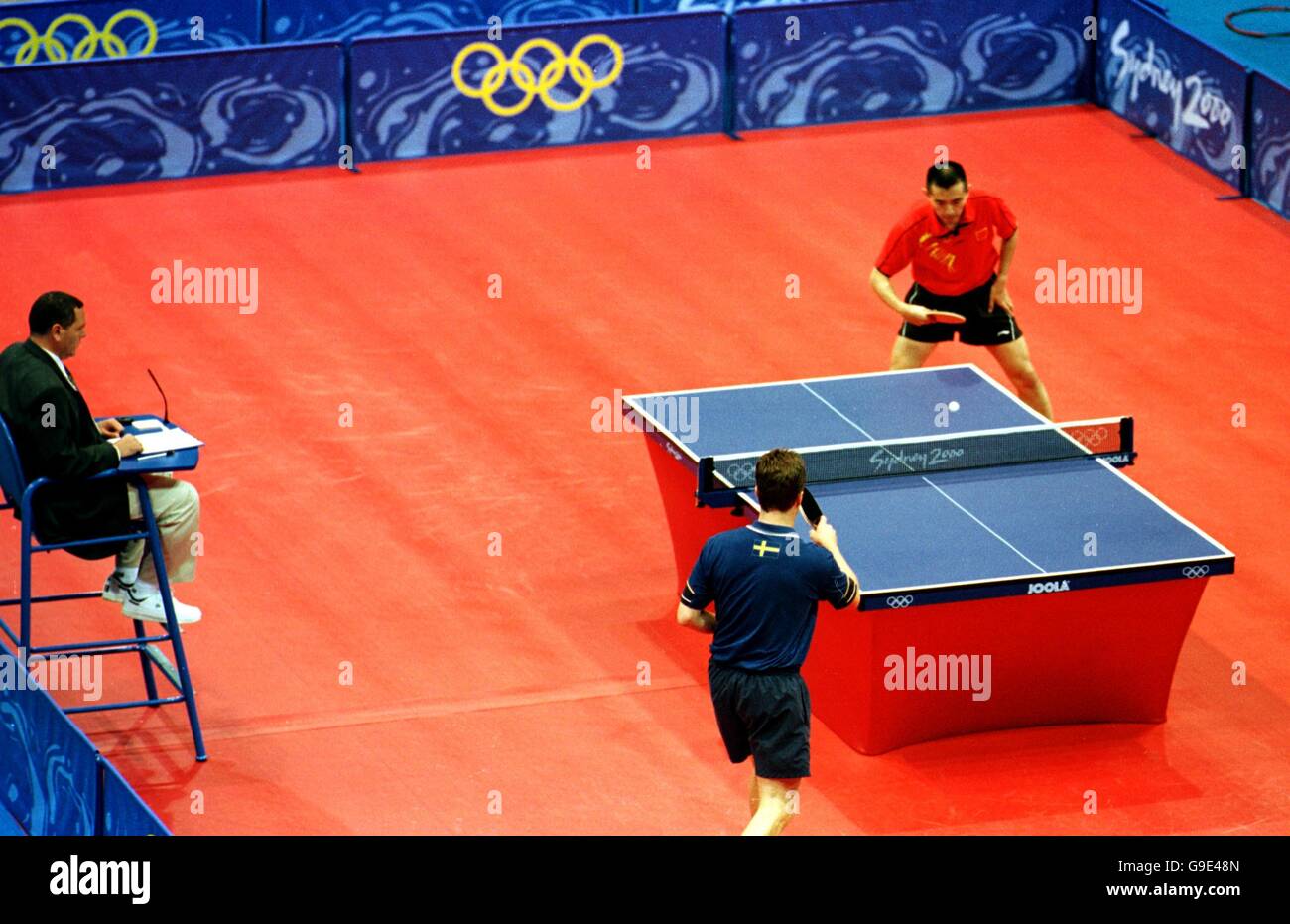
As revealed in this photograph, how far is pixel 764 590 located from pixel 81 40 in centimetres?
1152

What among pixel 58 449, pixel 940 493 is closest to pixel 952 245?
pixel 940 493

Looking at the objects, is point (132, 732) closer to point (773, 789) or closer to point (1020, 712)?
point (773, 789)

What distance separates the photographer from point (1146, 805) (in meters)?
9.69

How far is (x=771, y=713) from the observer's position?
28.1 feet

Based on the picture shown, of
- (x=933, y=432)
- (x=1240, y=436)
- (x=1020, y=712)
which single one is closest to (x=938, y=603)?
(x=1020, y=712)

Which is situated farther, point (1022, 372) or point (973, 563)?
point (1022, 372)

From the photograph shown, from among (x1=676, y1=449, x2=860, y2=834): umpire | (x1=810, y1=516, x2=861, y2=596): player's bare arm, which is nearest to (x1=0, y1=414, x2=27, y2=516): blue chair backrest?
(x1=676, y1=449, x2=860, y2=834): umpire

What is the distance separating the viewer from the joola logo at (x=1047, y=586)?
974 centimetres

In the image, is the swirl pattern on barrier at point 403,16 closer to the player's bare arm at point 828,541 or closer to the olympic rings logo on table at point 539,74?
the olympic rings logo on table at point 539,74

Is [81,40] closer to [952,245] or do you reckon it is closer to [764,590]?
[952,245]

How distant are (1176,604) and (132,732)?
4.55m

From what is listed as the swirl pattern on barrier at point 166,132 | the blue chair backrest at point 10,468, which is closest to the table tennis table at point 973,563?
the blue chair backrest at point 10,468

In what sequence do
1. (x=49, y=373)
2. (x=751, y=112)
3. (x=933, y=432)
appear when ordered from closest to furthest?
(x=49, y=373), (x=933, y=432), (x=751, y=112)

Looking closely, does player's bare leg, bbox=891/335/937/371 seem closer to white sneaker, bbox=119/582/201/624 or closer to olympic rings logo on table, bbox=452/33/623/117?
white sneaker, bbox=119/582/201/624
